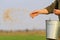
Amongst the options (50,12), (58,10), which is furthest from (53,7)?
(58,10)

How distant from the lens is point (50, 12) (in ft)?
6.11

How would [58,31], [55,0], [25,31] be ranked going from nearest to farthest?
1. [58,31]
2. [55,0]
3. [25,31]

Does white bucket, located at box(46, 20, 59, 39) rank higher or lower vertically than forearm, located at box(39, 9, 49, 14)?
lower

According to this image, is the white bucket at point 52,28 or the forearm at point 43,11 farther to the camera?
the forearm at point 43,11

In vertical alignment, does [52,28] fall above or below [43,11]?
below

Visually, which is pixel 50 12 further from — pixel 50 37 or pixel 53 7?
pixel 50 37

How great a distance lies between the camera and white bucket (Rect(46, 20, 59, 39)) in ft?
5.50

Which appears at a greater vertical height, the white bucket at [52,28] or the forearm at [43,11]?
the forearm at [43,11]

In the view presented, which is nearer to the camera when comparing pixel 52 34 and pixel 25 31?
pixel 52 34

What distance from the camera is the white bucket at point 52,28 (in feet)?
5.50

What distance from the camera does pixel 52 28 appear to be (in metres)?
→ 1.69

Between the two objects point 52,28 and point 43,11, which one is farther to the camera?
point 43,11

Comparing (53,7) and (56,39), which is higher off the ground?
(53,7)

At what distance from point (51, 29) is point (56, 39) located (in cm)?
7
